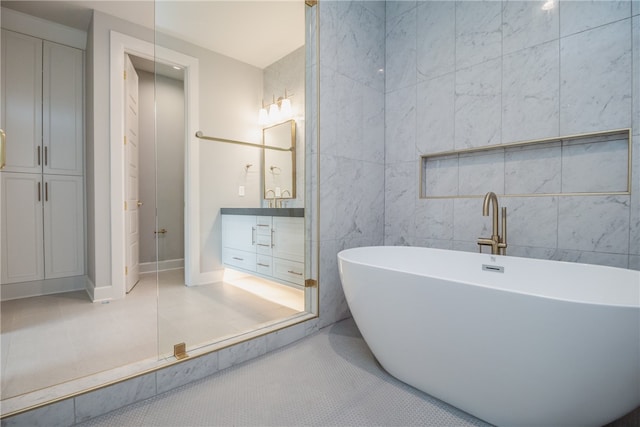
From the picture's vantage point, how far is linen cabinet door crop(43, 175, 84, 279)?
113 inches

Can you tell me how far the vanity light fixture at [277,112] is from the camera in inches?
92.8

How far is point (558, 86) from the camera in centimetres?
176

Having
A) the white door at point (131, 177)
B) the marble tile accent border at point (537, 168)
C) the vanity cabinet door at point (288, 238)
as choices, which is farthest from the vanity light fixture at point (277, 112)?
the white door at point (131, 177)

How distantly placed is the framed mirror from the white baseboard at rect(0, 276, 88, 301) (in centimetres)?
214

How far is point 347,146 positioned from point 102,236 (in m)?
2.39

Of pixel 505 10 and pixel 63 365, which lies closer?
pixel 63 365

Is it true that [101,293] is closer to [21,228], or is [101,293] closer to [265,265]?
[21,228]

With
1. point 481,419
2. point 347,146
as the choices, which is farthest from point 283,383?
point 347,146

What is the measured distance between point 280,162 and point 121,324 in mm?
1697

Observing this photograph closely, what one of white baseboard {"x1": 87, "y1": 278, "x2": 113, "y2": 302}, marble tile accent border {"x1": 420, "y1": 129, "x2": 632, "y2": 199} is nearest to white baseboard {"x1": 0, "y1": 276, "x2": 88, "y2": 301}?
white baseboard {"x1": 87, "y1": 278, "x2": 113, "y2": 302}

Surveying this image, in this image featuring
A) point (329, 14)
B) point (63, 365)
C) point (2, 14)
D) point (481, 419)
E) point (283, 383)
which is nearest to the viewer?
point (481, 419)

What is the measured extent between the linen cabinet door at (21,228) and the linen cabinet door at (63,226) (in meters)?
0.06

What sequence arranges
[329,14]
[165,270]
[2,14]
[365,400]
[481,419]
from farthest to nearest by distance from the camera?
[2,14] → [329,14] → [165,270] → [365,400] → [481,419]

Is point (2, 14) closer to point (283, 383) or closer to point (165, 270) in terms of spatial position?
point (165, 270)
